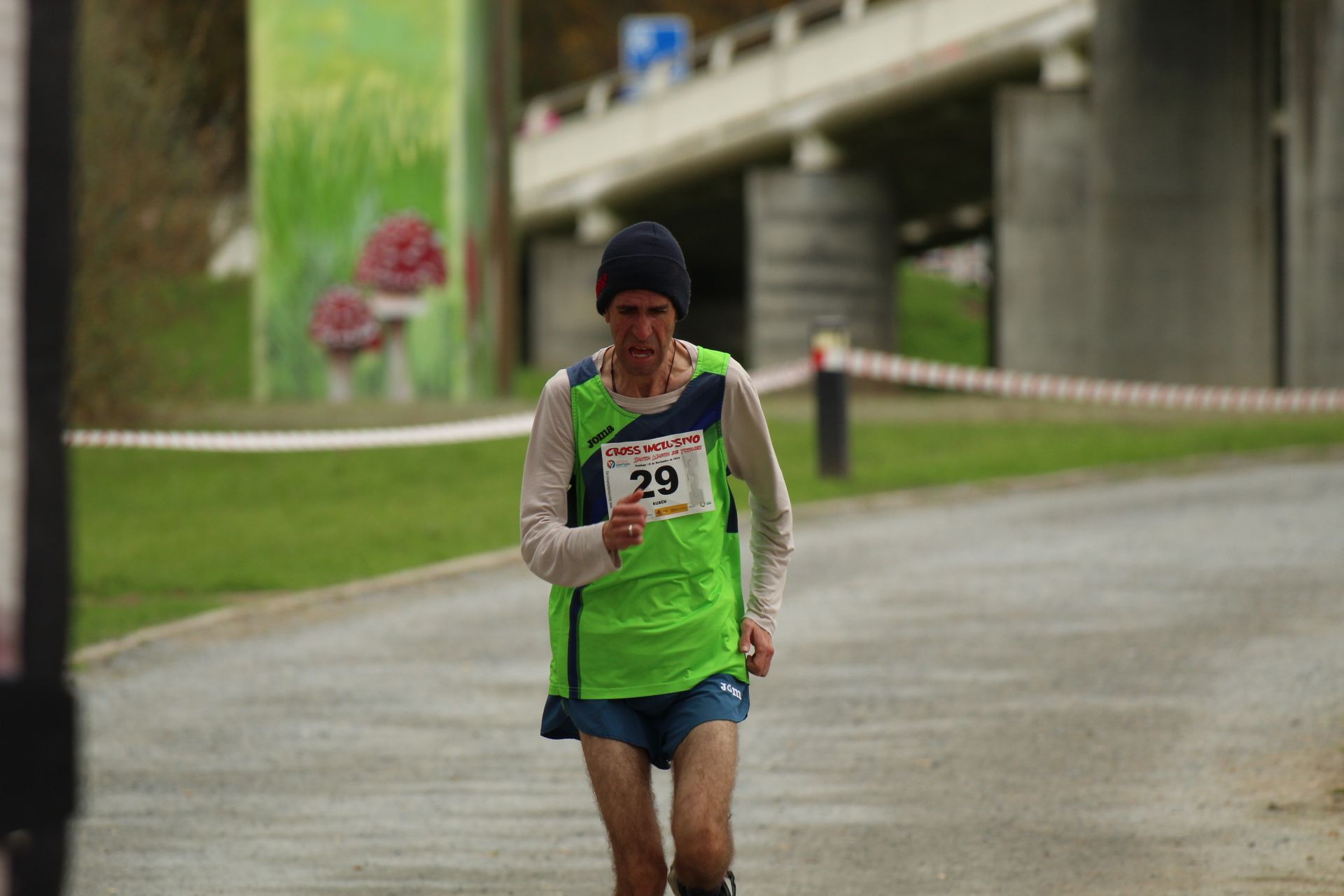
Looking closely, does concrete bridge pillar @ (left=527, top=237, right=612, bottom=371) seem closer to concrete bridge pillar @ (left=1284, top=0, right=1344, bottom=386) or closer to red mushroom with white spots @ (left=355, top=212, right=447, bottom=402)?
red mushroom with white spots @ (left=355, top=212, right=447, bottom=402)

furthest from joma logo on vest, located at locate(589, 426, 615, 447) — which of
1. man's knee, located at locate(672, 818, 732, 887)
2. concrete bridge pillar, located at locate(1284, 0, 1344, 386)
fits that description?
concrete bridge pillar, located at locate(1284, 0, 1344, 386)

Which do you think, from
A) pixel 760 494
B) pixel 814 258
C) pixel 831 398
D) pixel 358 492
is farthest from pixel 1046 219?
pixel 760 494

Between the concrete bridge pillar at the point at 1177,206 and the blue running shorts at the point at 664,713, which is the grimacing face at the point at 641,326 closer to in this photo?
the blue running shorts at the point at 664,713

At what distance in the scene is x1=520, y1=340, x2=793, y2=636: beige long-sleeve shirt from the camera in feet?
15.3

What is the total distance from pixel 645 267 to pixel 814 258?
30977mm

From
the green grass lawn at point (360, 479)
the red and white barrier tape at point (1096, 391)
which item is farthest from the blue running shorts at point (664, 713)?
the red and white barrier tape at point (1096, 391)

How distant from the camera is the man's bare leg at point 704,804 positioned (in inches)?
184

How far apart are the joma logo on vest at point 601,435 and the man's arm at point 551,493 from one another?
4 centimetres

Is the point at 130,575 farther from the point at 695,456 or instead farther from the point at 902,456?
the point at 695,456

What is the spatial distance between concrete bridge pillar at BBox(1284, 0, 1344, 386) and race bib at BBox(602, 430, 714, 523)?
22391mm

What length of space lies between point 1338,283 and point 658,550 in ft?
74.1

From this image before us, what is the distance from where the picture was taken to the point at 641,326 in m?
4.64

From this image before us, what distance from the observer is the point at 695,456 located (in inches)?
188

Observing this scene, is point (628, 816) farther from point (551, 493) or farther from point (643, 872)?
point (551, 493)
